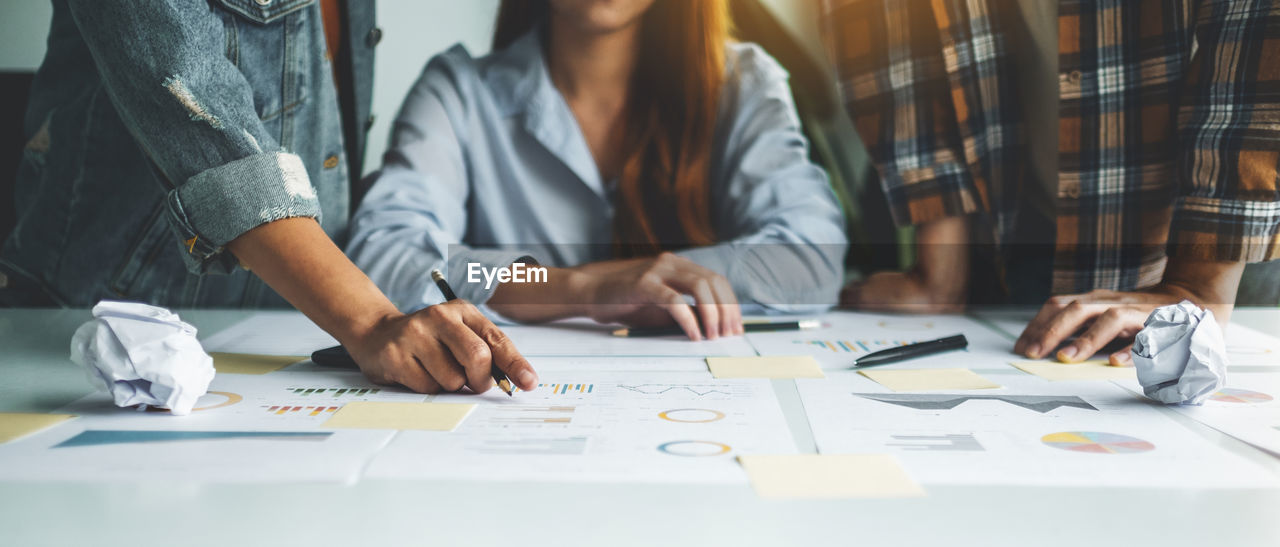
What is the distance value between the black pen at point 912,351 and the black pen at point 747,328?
0.40 feet

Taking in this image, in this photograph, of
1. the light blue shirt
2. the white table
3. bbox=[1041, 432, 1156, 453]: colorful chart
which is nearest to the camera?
the white table

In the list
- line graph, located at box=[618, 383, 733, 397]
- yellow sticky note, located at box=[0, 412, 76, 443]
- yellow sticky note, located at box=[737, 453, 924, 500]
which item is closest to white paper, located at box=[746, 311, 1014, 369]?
line graph, located at box=[618, 383, 733, 397]

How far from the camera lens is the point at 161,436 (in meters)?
0.42

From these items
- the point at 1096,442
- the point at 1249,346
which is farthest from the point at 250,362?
the point at 1249,346

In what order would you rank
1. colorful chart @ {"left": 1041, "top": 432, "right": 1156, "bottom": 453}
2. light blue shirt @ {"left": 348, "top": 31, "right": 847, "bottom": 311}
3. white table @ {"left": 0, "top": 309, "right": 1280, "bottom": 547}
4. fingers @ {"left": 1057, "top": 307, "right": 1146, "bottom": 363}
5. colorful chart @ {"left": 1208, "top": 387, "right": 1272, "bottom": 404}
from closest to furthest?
white table @ {"left": 0, "top": 309, "right": 1280, "bottom": 547}, colorful chart @ {"left": 1041, "top": 432, "right": 1156, "bottom": 453}, colorful chart @ {"left": 1208, "top": 387, "right": 1272, "bottom": 404}, fingers @ {"left": 1057, "top": 307, "right": 1146, "bottom": 363}, light blue shirt @ {"left": 348, "top": 31, "right": 847, "bottom": 311}

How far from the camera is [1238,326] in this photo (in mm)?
745

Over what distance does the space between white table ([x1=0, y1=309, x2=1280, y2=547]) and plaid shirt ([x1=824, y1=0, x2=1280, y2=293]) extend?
0.45 metres

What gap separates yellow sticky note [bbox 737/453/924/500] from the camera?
1.14 feet

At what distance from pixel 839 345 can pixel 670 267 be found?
0.18m

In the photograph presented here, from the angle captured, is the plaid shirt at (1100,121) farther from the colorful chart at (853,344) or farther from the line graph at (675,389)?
the line graph at (675,389)

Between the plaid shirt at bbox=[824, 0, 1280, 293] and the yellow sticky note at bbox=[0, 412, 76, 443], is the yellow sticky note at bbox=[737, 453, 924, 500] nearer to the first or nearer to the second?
the yellow sticky note at bbox=[0, 412, 76, 443]

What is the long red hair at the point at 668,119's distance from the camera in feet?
3.02

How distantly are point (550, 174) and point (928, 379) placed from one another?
20.9 inches

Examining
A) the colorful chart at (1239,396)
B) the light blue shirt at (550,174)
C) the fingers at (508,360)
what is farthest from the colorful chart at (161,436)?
the colorful chart at (1239,396)
